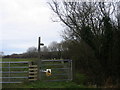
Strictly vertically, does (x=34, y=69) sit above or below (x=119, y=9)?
below

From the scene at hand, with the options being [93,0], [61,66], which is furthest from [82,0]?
[61,66]

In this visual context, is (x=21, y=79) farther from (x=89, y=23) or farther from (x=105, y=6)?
(x=105, y=6)

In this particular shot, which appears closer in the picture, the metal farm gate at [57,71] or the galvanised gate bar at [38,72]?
the galvanised gate bar at [38,72]

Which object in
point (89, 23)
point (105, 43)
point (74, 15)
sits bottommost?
point (105, 43)

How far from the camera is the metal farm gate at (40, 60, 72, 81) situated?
1244 centimetres

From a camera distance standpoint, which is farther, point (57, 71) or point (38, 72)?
point (57, 71)

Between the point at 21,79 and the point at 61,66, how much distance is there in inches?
113

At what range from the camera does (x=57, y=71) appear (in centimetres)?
1343

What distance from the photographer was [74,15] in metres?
17.5

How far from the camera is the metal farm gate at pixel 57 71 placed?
12.4 metres

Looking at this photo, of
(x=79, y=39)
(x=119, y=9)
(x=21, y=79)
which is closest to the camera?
(x=21, y=79)

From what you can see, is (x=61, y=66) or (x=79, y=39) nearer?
(x=61, y=66)

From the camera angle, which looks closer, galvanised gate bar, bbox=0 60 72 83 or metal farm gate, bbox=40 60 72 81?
galvanised gate bar, bbox=0 60 72 83

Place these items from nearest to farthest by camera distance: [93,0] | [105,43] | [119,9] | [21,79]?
[21,79] < [105,43] < [119,9] < [93,0]
